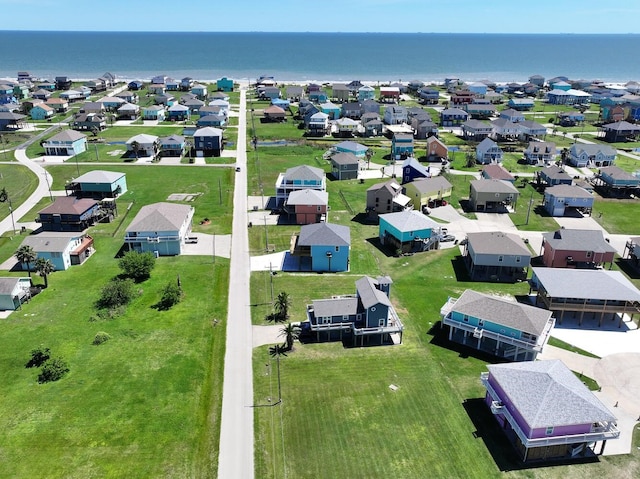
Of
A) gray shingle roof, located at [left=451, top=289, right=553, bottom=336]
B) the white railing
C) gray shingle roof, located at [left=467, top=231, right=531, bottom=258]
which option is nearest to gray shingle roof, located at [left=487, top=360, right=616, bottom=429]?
the white railing

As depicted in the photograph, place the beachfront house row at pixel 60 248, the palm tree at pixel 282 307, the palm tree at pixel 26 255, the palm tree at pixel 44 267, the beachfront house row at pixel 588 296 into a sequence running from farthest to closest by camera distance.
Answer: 1. the beachfront house row at pixel 60 248
2. the palm tree at pixel 26 255
3. the palm tree at pixel 44 267
4. the palm tree at pixel 282 307
5. the beachfront house row at pixel 588 296

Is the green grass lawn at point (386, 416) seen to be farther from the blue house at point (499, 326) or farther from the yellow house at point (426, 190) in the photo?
the yellow house at point (426, 190)

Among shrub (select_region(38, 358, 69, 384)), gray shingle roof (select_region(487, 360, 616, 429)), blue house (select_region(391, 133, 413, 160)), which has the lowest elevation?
shrub (select_region(38, 358, 69, 384))

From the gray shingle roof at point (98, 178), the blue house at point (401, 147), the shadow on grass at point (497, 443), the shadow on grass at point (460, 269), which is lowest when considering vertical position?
the shadow on grass at point (497, 443)

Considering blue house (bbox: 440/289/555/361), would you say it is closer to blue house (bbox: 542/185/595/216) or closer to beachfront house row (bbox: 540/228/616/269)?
beachfront house row (bbox: 540/228/616/269)

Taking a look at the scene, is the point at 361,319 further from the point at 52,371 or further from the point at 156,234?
the point at 156,234

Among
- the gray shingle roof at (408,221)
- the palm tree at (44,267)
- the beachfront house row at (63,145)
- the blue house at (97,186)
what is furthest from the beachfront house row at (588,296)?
the beachfront house row at (63,145)
